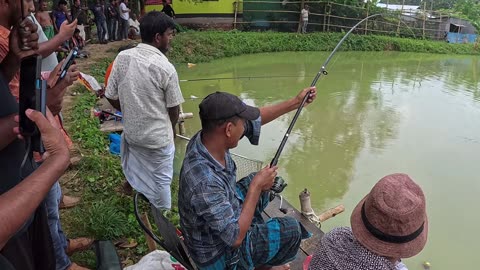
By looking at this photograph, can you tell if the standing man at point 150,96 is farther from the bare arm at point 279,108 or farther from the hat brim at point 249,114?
the hat brim at point 249,114

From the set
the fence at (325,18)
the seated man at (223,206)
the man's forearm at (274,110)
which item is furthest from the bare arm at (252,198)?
the fence at (325,18)

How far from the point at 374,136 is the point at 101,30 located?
7.72 m

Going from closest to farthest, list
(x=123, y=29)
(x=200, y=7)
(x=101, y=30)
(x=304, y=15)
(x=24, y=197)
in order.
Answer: (x=24, y=197), (x=101, y=30), (x=123, y=29), (x=200, y=7), (x=304, y=15)

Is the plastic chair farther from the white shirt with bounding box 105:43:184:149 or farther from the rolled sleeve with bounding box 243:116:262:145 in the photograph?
the white shirt with bounding box 105:43:184:149

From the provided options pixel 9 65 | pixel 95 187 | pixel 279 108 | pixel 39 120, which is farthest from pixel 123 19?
pixel 39 120

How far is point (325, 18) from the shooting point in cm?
1712

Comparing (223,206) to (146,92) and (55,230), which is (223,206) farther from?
(146,92)

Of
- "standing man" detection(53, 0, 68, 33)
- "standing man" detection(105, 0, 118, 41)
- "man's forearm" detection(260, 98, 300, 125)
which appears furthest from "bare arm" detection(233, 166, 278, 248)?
"standing man" detection(105, 0, 118, 41)

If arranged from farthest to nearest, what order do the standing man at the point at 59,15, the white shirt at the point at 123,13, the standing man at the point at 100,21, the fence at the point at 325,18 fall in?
the fence at the point at 325,18
the white shirt at the point at 123,13
the standing man at the point at 100,21
the standing man at the point at 59,15

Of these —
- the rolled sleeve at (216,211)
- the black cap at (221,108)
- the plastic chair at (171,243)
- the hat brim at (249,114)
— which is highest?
the black cap at (221,108)

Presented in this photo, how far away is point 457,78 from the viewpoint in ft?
39.7

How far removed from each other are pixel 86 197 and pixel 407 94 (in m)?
8.49

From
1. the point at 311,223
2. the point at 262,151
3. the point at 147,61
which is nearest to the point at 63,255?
the point at 147,61

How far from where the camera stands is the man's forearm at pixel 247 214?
169cm
